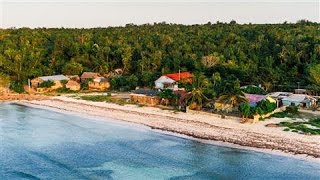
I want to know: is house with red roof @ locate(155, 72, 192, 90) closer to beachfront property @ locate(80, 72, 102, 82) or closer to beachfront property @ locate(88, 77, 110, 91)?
beachfront property @ locate(88, 77, 110, 91)

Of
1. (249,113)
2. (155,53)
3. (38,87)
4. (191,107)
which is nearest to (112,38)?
(155,53)

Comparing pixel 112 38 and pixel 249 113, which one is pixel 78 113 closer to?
pixel 249 113

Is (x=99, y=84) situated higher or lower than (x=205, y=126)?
higher

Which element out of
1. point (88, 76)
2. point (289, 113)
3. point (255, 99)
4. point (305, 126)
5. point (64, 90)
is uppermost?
point (88, 76)

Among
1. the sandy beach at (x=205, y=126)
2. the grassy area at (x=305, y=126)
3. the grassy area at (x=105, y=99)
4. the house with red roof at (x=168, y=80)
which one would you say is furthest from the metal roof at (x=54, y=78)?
the grassy area at (x=305, y=126)

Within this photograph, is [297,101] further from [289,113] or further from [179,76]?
[179,76]

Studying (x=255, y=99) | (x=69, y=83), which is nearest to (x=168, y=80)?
(x=69, y=83)
